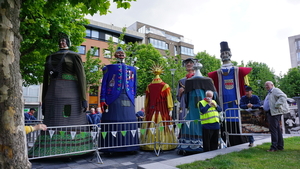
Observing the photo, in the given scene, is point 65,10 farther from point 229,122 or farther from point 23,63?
point 229,122

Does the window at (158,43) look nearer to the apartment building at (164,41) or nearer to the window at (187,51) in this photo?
the apartment building at (164,41)

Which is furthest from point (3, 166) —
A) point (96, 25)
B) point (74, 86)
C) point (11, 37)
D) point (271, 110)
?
point (96, 25)

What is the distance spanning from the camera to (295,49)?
52500mm

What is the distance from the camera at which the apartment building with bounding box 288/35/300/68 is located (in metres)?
52.0

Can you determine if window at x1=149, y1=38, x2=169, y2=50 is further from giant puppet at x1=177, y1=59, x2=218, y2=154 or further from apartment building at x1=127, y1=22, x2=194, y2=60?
giant puppet at x1=177, y1=59, x2=218, y2=154

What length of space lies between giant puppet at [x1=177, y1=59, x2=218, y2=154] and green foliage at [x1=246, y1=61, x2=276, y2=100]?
23722mm

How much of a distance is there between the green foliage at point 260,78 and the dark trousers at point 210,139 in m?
24.3

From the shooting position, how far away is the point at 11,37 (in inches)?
95.5

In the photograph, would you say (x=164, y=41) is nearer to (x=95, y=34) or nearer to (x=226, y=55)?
(x=95, y=34)

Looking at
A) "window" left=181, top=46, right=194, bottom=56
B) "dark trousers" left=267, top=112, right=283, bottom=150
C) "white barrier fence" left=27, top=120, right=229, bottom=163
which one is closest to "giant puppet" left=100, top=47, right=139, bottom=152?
"white barrier fence" left=27, top=120, right=229, bottom=163

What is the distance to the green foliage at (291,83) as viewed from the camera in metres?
32.2

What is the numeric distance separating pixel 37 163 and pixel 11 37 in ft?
11.8

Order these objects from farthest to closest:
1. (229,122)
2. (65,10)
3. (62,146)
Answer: (65,10), (229,122), (62,146)

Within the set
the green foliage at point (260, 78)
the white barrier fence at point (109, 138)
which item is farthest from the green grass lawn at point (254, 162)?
the green foliage at point (260, 78)
